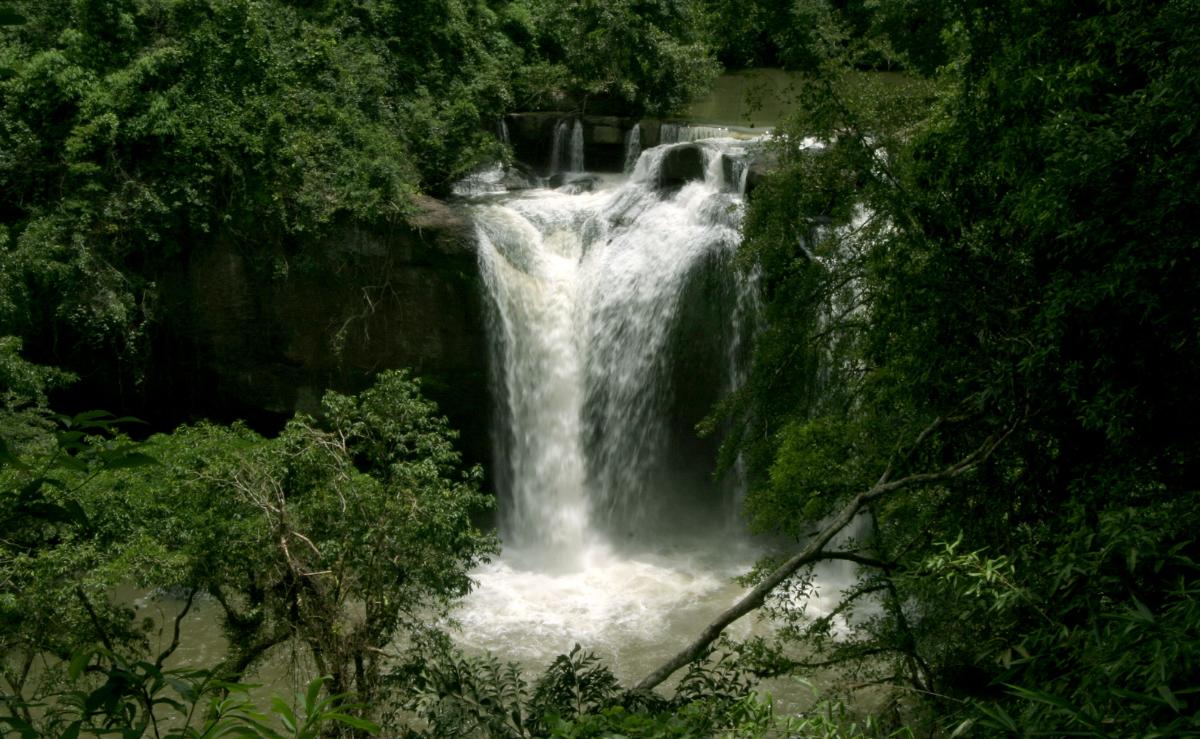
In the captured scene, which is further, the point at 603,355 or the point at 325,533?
the point at 603,355

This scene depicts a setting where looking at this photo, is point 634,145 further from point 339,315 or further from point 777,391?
point 777,391

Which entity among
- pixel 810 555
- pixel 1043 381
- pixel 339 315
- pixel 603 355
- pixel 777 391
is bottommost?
pixel 603 355

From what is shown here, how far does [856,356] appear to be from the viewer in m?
8.43

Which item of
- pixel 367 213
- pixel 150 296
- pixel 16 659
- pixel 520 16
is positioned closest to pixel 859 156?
pixel 367 213

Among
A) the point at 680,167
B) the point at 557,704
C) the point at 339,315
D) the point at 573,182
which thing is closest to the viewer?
the point at 557,704

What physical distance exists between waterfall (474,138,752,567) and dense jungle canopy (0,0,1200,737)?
1.14m

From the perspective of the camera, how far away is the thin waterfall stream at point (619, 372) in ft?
44.0

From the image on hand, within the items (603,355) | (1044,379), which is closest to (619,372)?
(603,355)

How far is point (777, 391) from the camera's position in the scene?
9586 millimetres

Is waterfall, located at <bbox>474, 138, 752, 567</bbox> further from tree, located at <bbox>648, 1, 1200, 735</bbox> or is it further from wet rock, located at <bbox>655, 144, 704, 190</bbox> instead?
tree, located at <bbox>648, 1, 1200, 735</bbox>

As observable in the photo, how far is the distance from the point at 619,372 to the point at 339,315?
398 centimetres

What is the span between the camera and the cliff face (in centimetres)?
1355

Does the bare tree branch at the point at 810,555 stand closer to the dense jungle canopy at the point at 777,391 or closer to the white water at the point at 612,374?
the dense jungle canopy at the point at 777,391

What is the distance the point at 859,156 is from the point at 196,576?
6034 mm
